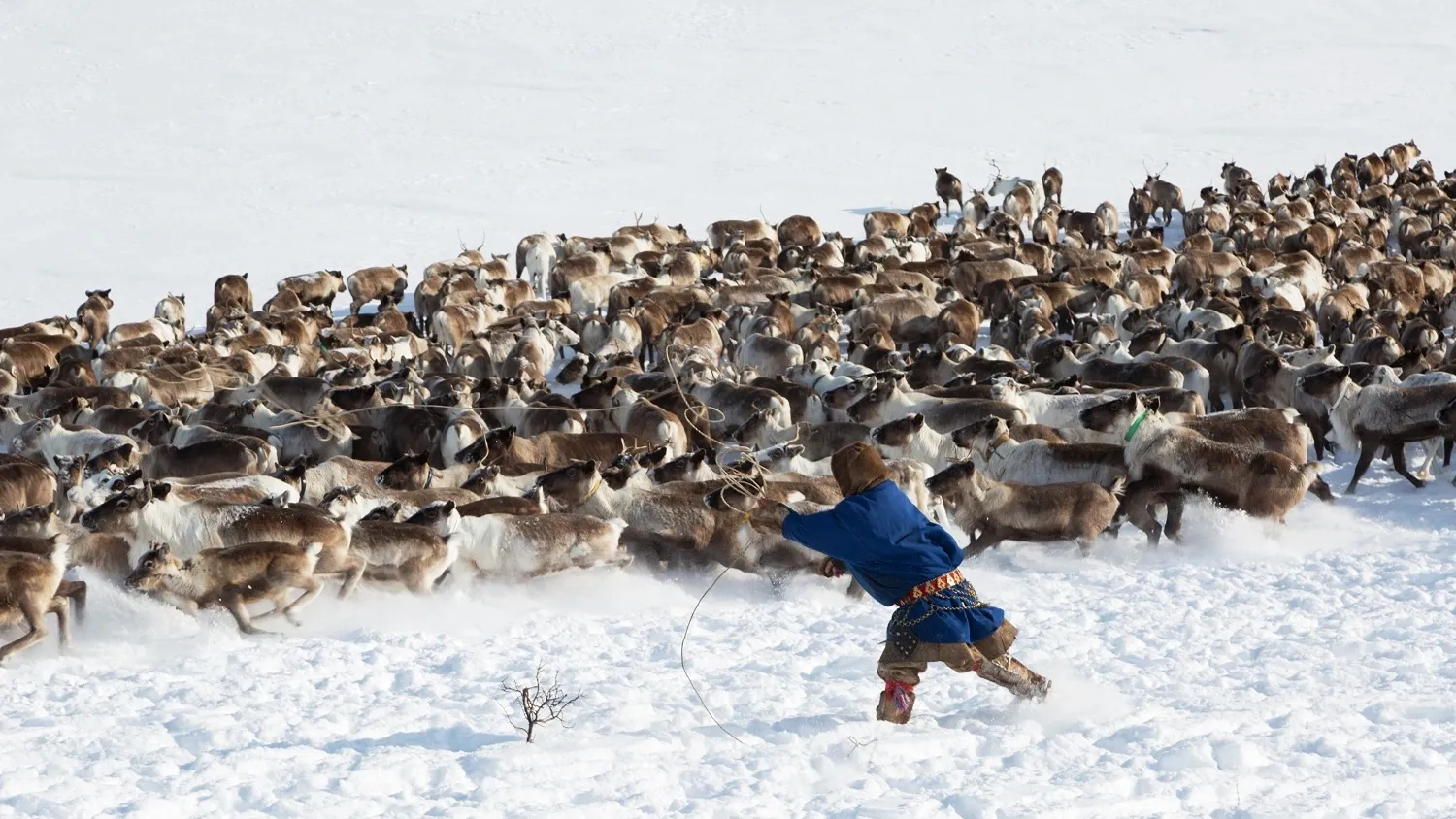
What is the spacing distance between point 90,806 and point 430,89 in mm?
33753

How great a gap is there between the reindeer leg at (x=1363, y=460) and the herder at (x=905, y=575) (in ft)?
18.0

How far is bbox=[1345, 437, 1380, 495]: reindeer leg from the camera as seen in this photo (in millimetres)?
10585

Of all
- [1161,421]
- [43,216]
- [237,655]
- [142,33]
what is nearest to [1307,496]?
[1161,421]

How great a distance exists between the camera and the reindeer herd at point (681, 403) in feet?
27.7

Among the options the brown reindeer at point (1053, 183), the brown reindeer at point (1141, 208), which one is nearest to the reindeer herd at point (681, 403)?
the brown reindeer at point (1141, 208)

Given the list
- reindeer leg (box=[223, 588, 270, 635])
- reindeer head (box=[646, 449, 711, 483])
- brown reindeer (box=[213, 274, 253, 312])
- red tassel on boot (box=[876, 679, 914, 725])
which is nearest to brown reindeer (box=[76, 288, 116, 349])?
brown reindeer (box=[213, 274, 253, 312])

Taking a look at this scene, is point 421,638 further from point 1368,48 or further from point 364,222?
point 1368,48

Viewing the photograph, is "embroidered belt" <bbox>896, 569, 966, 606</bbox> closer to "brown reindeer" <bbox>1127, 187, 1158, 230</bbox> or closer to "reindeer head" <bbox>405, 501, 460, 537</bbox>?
"reindeer head" <bbox>405, 501, 460, 537</bbox>

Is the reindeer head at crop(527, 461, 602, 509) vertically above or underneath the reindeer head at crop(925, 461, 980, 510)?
underneath

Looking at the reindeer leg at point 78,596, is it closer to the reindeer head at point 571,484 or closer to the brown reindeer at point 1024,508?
the reindeer head at point 571,484

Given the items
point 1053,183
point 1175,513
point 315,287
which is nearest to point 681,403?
point 1175,513

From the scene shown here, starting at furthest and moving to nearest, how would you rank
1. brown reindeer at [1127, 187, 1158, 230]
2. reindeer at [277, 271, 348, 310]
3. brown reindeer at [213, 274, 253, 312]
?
brown reindeer at [1127, 187, 1158, 230]
reindeer at [277, 271, 348, 310]
brown reindeer at [213, 274, 253, 312]

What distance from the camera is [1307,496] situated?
10.2m

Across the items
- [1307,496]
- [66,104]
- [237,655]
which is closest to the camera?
[237,655]
